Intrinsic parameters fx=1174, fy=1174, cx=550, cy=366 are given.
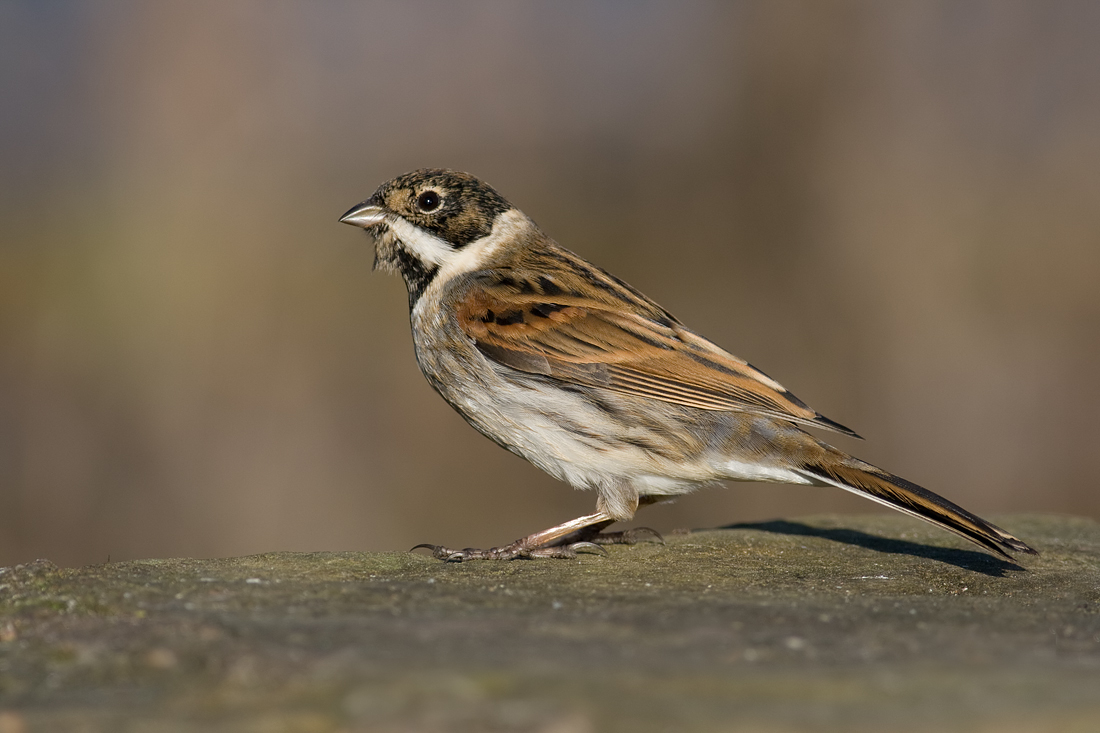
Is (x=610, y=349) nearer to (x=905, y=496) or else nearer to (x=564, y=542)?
(x=564, y=542)

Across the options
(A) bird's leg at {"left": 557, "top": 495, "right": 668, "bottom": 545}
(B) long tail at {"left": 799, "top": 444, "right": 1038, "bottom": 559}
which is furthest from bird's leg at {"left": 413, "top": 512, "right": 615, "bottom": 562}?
(B) long tail at {"left": 799, "top": 444, "right": 1038, "bottom": 559}

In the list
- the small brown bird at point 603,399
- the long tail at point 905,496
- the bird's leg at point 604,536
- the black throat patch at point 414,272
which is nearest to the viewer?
the long tail at point 905,496

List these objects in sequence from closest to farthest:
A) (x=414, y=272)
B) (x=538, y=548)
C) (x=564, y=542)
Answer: (x=538, y=548), (x=564, y=542), (x=414, y=272)

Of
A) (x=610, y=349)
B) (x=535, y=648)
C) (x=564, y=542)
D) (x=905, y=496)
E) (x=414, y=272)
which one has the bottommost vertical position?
(x=564, y=542)

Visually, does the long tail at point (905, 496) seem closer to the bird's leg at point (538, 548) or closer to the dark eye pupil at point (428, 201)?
the bird's leg at point (538, 548)

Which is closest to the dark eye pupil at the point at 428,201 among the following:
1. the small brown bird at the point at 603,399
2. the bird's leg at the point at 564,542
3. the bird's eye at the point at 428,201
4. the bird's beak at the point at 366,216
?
the bird's eye at the point at 428,201

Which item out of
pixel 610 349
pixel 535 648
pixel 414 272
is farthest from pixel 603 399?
pixel 535 648

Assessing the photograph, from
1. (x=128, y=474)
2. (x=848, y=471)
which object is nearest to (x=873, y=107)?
(x=848, y=471)
